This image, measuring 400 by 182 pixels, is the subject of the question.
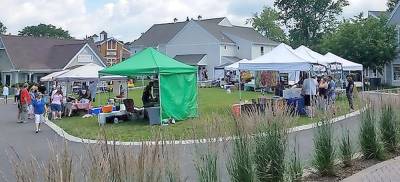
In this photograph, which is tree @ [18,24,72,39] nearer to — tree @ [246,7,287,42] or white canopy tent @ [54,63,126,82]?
tree @ [246,7,287,42]

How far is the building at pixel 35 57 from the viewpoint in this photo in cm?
5738

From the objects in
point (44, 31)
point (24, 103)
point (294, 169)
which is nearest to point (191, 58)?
point (24, 103)

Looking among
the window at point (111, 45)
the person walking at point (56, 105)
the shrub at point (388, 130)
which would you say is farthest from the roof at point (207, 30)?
the shrub at point (388, 130)

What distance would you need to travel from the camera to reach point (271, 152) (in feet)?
21.8

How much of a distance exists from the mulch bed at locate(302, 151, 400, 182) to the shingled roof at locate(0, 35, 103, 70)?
5257cm

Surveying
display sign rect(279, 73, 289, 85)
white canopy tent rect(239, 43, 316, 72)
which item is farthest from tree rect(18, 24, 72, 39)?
white canopy tent rect(239, 43, 316, 72)

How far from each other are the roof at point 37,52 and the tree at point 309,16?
35819 millimetres

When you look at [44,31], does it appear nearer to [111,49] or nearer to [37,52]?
[111,49]

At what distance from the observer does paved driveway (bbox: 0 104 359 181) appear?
6.60 meters

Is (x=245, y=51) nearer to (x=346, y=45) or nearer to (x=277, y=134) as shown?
(x=346, y=45)

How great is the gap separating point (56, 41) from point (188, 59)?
1843 cm

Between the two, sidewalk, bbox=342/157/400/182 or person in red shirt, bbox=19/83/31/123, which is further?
person in red shirt, bbox=19/83/31/123

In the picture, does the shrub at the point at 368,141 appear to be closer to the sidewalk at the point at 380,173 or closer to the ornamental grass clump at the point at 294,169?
the sidewalk at the point at 380,173

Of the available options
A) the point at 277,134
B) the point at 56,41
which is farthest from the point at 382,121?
the point at 56,41
